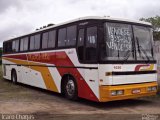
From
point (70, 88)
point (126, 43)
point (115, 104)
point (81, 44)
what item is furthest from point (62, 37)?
point (115, 104)

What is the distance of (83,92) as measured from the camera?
36.3 ft

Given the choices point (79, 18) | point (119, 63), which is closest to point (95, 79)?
point (119, 63)

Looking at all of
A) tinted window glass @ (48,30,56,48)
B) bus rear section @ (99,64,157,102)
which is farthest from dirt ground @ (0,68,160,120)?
tinted window glass @ (48,30,56,48)

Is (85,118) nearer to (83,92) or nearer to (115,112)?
(115,112)

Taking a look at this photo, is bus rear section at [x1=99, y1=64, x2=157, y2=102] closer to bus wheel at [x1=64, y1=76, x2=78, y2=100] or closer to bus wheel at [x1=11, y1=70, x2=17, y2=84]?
bus wheel at [x1=64, y1=76, x2=78, y2=100]

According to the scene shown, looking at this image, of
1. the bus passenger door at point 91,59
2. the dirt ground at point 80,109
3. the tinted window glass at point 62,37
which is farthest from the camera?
the tinted window glass at point 62,37

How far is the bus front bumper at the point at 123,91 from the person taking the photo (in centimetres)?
992

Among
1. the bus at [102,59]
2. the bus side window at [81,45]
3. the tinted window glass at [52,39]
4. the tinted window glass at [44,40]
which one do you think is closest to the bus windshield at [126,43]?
the bus at [102,59]

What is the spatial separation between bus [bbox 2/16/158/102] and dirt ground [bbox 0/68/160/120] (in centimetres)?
43

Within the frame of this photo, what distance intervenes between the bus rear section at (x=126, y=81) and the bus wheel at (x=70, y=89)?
1841mm

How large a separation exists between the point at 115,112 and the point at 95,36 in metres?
2.71

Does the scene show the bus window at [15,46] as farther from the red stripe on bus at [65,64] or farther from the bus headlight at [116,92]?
the bus headlight at [116,92]

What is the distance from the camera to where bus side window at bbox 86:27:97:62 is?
1035cm

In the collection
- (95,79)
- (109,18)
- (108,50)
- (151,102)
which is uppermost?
(109,18)
